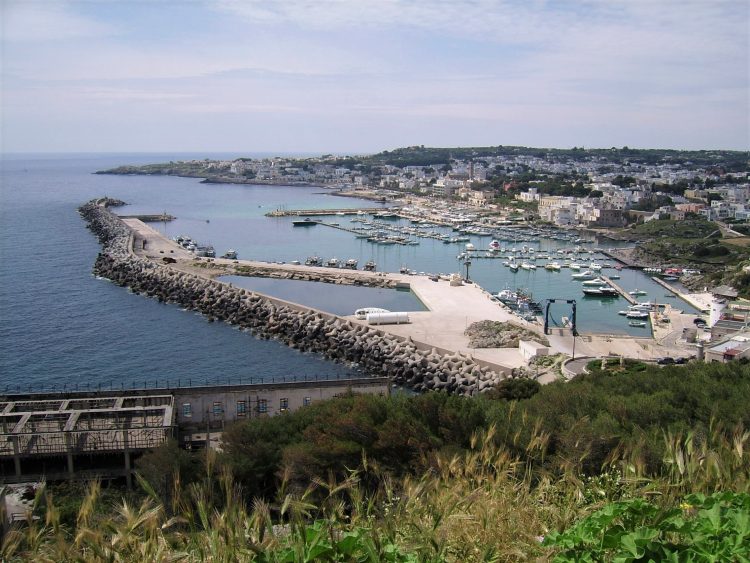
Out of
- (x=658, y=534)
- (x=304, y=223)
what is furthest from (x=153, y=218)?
(x=658, y=534)

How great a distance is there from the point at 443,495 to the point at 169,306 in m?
19.1

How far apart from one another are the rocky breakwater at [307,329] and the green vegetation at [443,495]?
10.9 feet

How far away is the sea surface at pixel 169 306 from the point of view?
49.8ft

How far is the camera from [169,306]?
70.3 feet

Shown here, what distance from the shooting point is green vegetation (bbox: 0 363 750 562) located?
285 cm

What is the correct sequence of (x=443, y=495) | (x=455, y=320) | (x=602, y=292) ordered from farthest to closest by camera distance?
1. (x=602, y=292)
2. (x=455, y=320)
3. (x=443, y=495)

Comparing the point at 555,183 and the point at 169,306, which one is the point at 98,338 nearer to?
the point at 169,306

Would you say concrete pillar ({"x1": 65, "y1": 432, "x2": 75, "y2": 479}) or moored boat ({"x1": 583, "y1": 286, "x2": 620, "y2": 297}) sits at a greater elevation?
concrete pillar ({"x1": 65, "y1": 432, "x2": 75, "y2": 479})

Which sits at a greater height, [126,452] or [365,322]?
[126,452]

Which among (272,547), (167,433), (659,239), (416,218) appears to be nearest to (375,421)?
(167,433)

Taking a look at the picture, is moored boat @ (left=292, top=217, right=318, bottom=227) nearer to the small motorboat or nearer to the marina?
the marina

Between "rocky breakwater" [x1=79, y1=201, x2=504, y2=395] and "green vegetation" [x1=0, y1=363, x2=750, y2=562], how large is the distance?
332 centimetres

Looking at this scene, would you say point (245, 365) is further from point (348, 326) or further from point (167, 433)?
point (167, 433)

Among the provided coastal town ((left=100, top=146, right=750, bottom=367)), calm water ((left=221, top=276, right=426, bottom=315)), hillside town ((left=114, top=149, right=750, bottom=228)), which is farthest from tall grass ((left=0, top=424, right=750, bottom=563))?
hillside town ((left=114, top=149, right=750, bottom=228))
